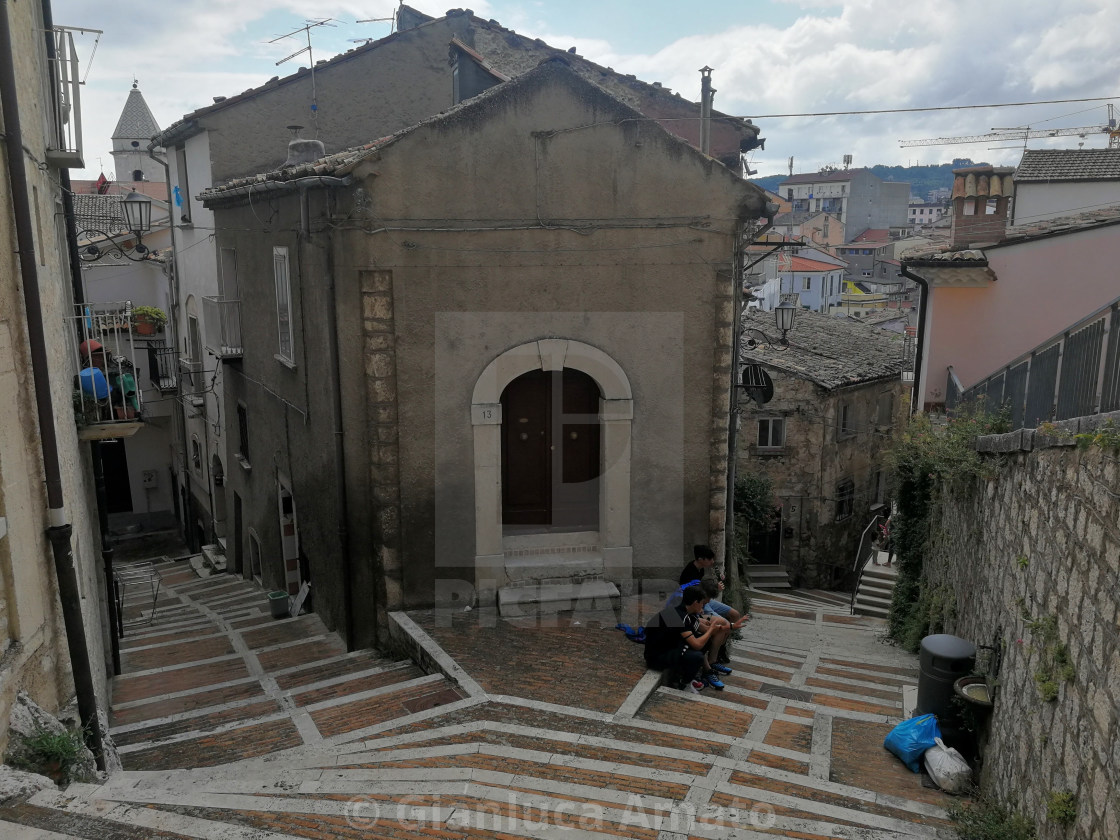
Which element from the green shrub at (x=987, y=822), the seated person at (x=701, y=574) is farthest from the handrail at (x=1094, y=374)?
the seated person at (x=701, y=574)

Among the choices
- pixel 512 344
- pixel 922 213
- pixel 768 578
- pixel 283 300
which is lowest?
pixel 768 578

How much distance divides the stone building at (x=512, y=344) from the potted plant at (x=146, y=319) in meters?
11.7

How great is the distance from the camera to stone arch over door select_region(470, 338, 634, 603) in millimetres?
9797

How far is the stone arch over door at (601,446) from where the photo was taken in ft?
32.1

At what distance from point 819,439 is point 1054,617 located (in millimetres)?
21087

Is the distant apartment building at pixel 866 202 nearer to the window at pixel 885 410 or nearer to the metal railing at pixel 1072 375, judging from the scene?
the window at pixel 885 410

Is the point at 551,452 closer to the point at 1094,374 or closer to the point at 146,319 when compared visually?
the point at 1094,374

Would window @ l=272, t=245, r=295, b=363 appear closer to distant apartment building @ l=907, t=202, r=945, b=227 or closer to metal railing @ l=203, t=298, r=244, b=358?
metal railing @ l=203, t=298, r=244, b=358

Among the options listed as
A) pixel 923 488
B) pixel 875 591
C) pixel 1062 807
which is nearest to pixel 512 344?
pixel 1062 807

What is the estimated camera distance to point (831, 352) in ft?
90.4

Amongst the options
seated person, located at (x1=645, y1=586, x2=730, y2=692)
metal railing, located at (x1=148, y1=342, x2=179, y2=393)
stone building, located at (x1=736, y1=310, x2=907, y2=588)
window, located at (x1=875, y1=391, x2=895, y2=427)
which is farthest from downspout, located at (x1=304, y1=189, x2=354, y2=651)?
window, located at (x1=875, y1=391, x2=895, y2=427)

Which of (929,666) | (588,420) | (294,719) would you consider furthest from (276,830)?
(588,420)

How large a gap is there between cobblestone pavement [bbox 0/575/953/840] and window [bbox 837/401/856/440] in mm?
15855

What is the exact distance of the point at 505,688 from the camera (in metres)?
8.07
